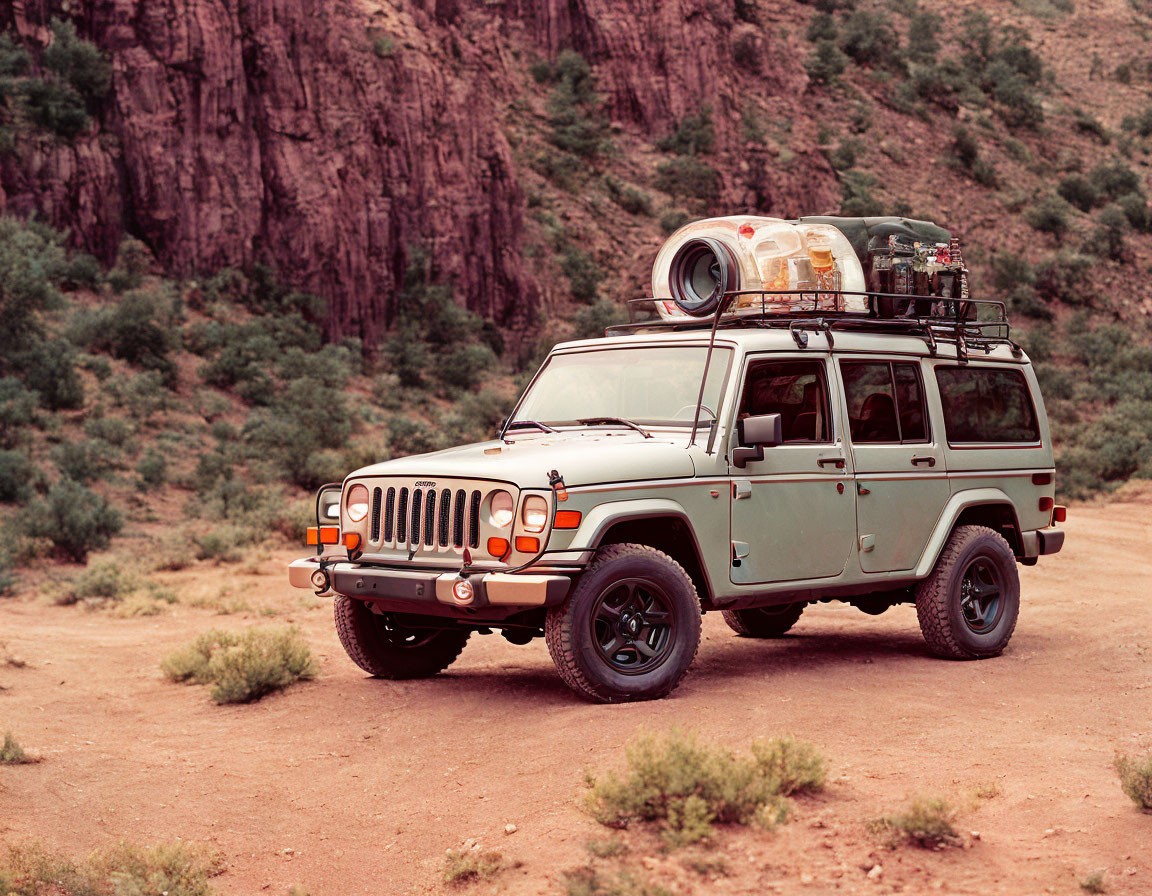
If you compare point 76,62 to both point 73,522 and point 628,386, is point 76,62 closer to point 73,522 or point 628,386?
point 73,522

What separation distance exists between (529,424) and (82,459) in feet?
49.9

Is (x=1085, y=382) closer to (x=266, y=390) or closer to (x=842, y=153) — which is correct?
(x=842, y=153)

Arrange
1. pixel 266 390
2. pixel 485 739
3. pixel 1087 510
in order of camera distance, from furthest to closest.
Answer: pixel 266 390 → pixel 1087 510 → pixel 485 739

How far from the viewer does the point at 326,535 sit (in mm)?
7586

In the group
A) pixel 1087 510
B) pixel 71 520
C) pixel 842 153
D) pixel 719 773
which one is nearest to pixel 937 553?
pixel 719 773

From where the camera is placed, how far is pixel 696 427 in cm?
734

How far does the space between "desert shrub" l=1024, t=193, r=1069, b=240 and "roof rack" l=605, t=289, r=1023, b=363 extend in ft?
140

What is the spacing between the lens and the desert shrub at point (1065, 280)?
44781 mm

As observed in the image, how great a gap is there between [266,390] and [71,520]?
36.8 ft

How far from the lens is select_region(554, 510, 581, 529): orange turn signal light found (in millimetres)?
6578

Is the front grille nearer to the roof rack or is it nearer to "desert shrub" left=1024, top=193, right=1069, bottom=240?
the roof rack

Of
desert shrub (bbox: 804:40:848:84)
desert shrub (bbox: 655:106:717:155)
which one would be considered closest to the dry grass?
desert shrub (bbox: 655:106:717:155)

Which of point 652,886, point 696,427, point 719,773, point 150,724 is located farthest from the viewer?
point 150,724

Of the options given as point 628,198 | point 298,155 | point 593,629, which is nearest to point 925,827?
point 593,629
